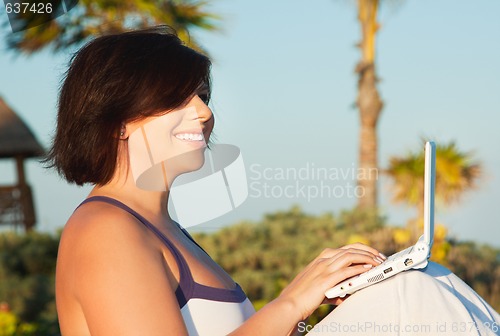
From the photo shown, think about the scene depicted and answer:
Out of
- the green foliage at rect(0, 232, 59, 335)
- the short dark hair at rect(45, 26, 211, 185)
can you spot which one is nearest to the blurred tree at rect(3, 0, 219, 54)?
the green foliage at rect(0, 232, 59, 335)

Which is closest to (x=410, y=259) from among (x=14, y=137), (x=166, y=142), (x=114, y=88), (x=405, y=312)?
(x=405, y=312)

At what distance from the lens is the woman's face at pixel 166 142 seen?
6.37 ft

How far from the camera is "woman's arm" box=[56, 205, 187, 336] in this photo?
169 cm

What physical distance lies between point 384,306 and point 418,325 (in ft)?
0.28

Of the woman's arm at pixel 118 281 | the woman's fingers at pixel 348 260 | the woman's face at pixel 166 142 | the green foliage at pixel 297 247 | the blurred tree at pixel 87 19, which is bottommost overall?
the green foliage at pixel 297 247

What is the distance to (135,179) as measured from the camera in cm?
199

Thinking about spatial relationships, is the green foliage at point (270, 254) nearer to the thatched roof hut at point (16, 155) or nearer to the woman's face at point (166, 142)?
the thatched roof hut at point (16, 155)

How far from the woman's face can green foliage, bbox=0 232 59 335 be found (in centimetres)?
573

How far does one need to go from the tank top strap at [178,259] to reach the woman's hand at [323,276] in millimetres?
227

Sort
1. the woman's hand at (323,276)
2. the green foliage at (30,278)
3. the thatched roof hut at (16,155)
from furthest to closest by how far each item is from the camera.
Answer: the thatched roof hut at (16,155) < the green foliage at (30,278) < the woman's hand at (323,276)

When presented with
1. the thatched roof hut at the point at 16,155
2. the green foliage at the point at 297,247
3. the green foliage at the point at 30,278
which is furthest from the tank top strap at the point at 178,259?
the thatched roof hut at the point at 16,155

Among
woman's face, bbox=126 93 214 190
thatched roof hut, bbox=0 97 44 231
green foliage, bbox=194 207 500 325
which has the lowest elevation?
thatched roof hut, bbox=0 97 44 231

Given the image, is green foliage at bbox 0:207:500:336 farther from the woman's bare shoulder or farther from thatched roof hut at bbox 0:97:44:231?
the woman's bare shoulder

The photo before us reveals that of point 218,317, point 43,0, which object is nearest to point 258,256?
point 43,0
